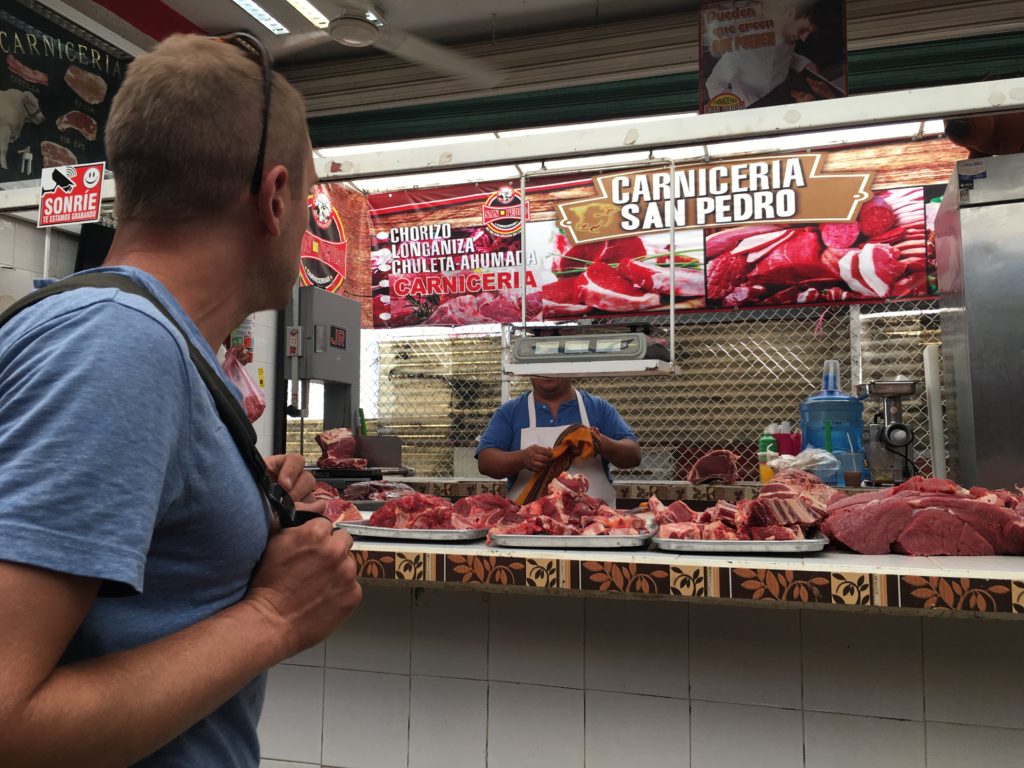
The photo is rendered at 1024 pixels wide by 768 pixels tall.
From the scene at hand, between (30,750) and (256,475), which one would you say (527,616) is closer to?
(256,475)

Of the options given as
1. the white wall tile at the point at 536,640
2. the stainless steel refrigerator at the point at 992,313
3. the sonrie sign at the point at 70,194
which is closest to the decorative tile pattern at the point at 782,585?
the white wall tile at the point at 536,640

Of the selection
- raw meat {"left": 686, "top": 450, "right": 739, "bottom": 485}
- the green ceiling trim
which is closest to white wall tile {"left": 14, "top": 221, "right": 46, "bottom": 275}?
the green ceiling trim

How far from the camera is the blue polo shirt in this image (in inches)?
196

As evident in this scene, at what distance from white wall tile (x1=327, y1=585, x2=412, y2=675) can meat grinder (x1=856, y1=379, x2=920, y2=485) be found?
10.6 ft

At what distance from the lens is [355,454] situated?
4.71 meters

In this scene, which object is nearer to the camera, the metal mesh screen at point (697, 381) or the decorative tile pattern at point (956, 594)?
the decorative tile pattern at point (956, 594)

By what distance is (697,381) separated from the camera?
633cm

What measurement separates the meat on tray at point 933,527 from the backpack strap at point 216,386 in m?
1.81

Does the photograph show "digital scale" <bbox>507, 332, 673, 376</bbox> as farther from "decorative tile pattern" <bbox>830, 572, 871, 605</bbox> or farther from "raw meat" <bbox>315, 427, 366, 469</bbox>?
"decorative tile pattern" <bbox>830, 572, 871, 605</bbox>

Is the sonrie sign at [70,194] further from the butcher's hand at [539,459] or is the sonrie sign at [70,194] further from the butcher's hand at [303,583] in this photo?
the butcher's hand at [303,583]

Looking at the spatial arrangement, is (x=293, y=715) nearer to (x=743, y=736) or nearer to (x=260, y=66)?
(x=743, y=736)

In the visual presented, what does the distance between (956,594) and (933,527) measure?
1.24 feet

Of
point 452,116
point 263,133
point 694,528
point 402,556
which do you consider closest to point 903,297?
point 452,116

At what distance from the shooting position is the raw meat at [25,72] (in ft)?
15.1
